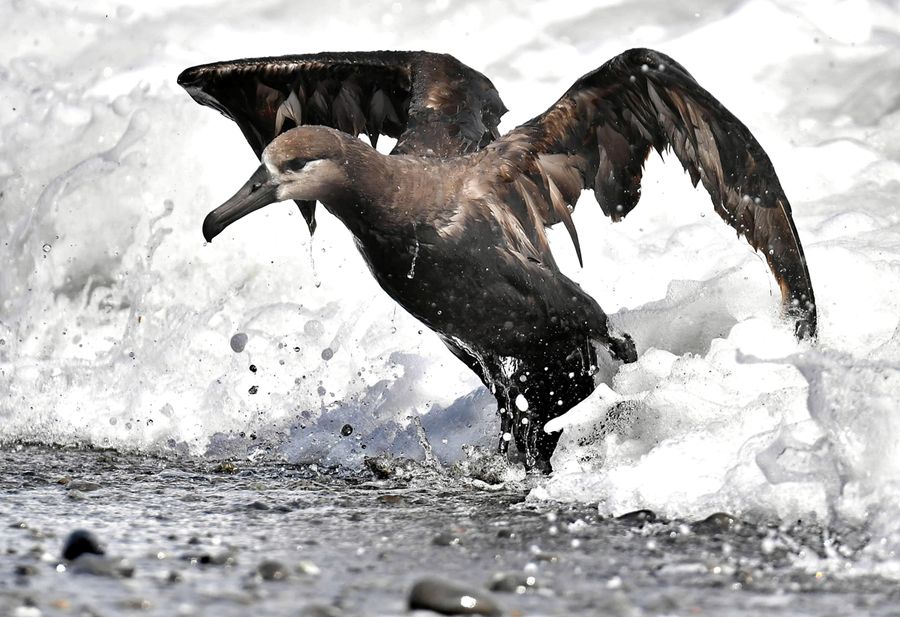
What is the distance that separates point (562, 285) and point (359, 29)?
651 cm

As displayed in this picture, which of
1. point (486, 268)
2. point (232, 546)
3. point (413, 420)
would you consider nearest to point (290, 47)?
point (413, 420)

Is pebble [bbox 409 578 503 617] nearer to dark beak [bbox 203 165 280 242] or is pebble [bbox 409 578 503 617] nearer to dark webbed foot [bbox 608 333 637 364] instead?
dark beak [bbox 203 165 280 242]

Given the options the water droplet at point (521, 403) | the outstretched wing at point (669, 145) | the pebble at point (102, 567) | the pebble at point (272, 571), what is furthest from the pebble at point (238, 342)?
the pebble at point (272, 571)

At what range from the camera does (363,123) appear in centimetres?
700

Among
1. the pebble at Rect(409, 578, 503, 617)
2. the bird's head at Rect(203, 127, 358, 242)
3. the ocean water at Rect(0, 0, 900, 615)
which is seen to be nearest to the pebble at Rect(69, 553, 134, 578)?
the ocean water at Rect(0, 0, 900, 615)

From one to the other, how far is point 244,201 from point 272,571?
8.20 ft

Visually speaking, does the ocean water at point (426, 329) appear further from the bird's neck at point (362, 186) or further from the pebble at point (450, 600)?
the bird's neck at point (362, 186)

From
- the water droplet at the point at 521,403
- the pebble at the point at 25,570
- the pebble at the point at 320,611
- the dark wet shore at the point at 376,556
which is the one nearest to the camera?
the pebble at the point at 320,611

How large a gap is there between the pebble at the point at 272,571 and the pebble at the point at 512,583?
1.70 ft

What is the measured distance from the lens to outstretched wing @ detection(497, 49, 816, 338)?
17.6ft

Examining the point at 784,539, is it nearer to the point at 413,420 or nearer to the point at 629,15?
the point at 413,420

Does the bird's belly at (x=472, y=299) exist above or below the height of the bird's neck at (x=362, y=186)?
below

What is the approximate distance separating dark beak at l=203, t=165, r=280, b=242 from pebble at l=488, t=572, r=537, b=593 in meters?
2.61

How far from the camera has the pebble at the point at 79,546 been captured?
3367 millimetres
